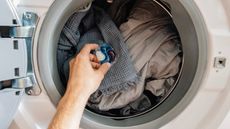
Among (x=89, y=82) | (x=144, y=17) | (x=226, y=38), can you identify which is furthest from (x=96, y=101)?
(x=226, y=38)

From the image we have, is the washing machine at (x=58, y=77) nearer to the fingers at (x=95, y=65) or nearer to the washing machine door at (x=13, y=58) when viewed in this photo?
the washing machine door at (x=13, y=58)

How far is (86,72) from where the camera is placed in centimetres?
93

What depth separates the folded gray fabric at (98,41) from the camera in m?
1.01

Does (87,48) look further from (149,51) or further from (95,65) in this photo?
(149,51)

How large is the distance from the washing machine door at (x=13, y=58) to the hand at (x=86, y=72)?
0.11 metres

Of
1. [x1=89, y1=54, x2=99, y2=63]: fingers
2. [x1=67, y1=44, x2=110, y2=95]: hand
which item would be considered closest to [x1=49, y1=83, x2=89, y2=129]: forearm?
[x1=67, y1=44, x2=110, y2=95]: hand

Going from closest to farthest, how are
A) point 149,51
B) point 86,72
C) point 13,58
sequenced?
point 13,58, point 86,72, point 149,51

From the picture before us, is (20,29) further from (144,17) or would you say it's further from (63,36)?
(144,17)

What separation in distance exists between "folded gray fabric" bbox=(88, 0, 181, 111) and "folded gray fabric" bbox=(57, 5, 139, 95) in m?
0.03

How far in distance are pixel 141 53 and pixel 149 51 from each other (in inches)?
1.0

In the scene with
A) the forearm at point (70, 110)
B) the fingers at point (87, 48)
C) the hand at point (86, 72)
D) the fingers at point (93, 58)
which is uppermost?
the fingers at point (87, 48)

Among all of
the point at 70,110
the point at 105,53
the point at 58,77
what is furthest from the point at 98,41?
the point at 70,110

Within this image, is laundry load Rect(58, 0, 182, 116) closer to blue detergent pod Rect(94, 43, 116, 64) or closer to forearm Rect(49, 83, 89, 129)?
blue detergent pod Rect(94, 43, 116, 64)

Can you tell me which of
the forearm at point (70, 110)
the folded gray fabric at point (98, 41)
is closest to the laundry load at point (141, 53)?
the folded gray fabric at point (98, 41)
